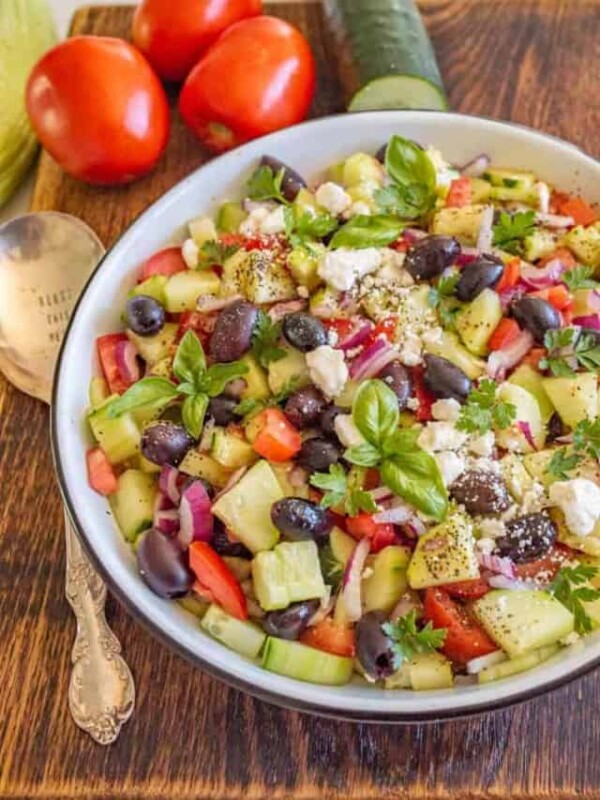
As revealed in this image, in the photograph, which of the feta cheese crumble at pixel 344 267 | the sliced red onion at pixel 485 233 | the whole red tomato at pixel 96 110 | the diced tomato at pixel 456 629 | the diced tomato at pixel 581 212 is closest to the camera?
the diced tomato at pixel 456 629

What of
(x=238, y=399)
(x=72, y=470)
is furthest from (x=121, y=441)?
(x=238, y=399)

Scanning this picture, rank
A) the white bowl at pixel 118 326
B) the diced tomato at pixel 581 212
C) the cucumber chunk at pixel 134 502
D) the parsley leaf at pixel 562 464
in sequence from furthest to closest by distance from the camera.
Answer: the diced tomato at pixel 581 212 → the cucumber chunk at pixel 134 502 → the parsley leaf at pixel 562 464 → the white bowl at pixel 118 326

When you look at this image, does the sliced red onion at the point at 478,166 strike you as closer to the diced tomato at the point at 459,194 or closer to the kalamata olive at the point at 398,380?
the diced tomato at the point at 459,194

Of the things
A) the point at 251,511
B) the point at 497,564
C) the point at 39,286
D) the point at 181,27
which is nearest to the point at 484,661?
the point at 497,564

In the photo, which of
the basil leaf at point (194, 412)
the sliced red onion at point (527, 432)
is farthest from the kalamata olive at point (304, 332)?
the sliced red onion at point (527, 432)

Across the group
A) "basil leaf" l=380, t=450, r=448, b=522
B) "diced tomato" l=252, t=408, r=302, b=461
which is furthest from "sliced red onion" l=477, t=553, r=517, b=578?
"diced tomato" l=252, t=408, r=302, b=461

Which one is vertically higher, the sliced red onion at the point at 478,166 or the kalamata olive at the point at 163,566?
the sliced red onion at the point at 478,166

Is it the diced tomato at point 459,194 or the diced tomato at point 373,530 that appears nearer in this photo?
the diced tomato at point 373,530
